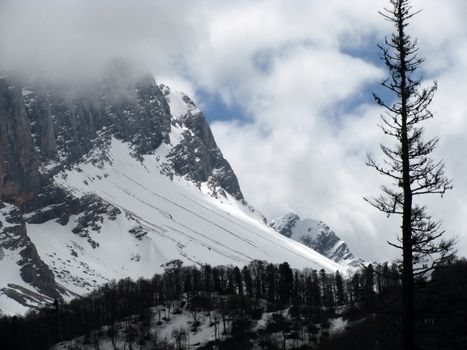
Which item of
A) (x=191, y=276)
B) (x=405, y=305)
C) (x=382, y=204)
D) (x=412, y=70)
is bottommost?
(x=405, y=305)

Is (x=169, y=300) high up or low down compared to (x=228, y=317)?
up

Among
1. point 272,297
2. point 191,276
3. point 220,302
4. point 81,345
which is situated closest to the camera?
point 81,345

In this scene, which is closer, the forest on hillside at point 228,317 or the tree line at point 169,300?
the forest on hillside at point 228,317

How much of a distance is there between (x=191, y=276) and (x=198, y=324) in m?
54.6

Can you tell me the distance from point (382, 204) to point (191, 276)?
177 metres

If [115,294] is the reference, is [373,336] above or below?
below

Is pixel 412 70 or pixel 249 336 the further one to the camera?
pixel 249 336

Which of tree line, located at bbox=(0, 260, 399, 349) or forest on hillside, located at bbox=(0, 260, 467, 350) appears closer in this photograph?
forest on hillside, located at bbox=(0, 260, 467, 350)

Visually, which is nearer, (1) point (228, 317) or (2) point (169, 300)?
(1) point (228, 317)

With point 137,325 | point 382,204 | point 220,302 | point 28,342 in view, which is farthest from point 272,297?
point 382,204

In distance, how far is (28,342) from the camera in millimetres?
125875

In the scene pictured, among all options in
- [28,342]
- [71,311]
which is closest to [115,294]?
[71,311]

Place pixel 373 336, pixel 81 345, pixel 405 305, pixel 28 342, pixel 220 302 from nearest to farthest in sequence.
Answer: pixel 405 305 < pixel 373 336 < pixel 28 342 < pixel 81 345 < pixel 220 302

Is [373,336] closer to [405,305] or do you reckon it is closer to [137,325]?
[137,325]
